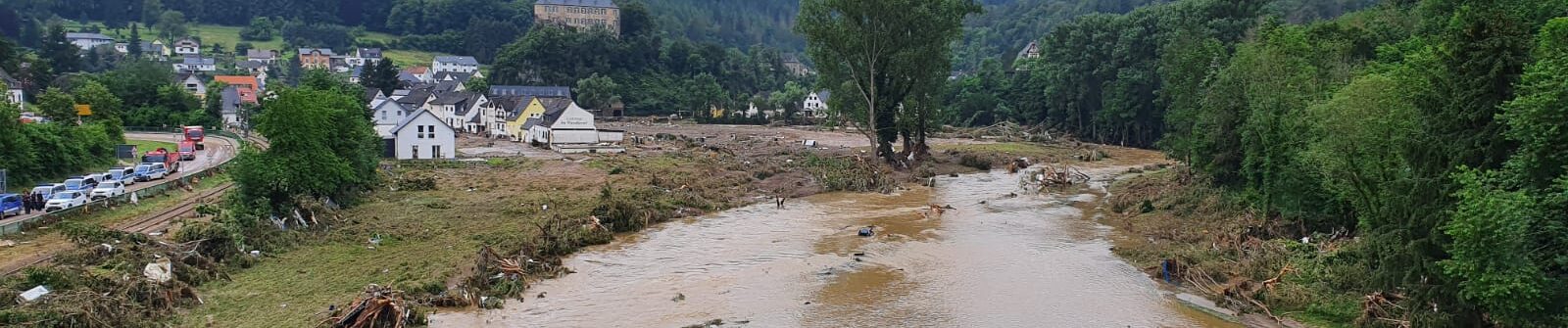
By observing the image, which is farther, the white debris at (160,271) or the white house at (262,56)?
the white house at (262,56)

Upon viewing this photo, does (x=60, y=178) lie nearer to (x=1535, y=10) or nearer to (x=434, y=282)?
(x=434, y=282)

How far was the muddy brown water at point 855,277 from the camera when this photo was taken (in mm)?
22516

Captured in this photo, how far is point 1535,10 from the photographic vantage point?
30.1 m

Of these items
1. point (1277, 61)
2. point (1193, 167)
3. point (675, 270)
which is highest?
point (1277, 61)

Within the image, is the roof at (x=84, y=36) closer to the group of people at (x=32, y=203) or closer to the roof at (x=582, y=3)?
the roof at (x=582, y=3)

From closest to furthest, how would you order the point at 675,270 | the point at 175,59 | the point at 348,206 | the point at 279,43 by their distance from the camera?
1. the point at 675,270
2. the point at 348,206
3. the point at 175,59
4. the point at 279,43

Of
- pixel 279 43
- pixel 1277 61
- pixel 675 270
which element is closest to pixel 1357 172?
pixel 1277 61

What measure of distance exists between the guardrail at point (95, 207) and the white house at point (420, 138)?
14.0 m

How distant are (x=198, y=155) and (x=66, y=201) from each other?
83.9 feet

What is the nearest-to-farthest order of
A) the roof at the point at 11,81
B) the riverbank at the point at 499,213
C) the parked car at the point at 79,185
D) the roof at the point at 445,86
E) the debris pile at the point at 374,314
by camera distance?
the debris pile at the point at 374,314 → the riverbank at the point at 499,213 → the parked car at the point at 79,185 → the roof at the point at 11,81 → the roof at the point at 445,86

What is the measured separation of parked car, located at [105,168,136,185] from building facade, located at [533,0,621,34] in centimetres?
10635

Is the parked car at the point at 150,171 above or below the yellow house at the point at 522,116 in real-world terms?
below

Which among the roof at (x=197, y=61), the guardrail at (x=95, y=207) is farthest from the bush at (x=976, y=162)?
the roof at (x=197, y=61)

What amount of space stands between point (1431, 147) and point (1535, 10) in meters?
17.5
